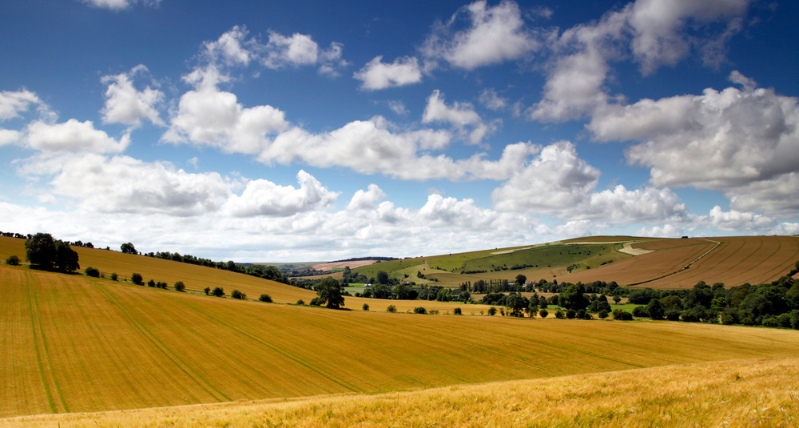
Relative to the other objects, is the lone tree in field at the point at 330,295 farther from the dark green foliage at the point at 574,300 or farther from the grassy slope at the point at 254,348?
the dark green foliage at the point at 574,300

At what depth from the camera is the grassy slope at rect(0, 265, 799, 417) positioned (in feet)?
95.0

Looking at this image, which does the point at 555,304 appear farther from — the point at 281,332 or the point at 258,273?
the point at 258,273

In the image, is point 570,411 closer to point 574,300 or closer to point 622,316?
point 622,316

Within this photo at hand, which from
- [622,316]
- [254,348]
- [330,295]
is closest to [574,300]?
[622,316]

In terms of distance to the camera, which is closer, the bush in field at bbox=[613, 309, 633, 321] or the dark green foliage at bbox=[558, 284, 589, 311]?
the bush in field at bbox=[613, 309, 633, 321]

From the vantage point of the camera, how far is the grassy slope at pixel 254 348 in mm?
28969

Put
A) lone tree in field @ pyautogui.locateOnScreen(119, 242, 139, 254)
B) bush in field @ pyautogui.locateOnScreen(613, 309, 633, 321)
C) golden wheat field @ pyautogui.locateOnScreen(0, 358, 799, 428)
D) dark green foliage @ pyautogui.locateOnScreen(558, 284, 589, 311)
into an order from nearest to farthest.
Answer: golden wheat field @ pyautogui.locateOnScreen(0, 358, 799, 428) → bush in field @ pyautogui.locateOnScreen(613, 309, 633, 321) → dark green foliage @ pyautogui.locateOnScreen(558, 284, 589, 311) → lone tree in field @ pyautogui.locateOnScreen(119, 242, 139, 254)

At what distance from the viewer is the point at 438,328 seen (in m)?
57.6

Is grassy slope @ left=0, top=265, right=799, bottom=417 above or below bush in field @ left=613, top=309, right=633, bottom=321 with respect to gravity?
above

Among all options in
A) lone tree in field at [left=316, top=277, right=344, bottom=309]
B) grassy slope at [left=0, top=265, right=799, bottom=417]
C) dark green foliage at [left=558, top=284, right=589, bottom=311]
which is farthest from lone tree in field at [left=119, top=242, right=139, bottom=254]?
dark green foliage at [left=558, top=284, right=589, bottom=311]

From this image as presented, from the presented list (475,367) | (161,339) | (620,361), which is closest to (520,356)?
(475,367)

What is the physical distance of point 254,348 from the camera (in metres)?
41.1

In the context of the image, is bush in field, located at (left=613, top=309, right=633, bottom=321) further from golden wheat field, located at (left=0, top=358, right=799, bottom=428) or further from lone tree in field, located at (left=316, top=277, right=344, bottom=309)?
golden wheat field, located at (left=0, top=358, right=799, bottom=428)

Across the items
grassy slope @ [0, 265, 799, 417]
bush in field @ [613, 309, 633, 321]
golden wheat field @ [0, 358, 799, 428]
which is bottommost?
bush in field @ [613, 309, 633, 321]
